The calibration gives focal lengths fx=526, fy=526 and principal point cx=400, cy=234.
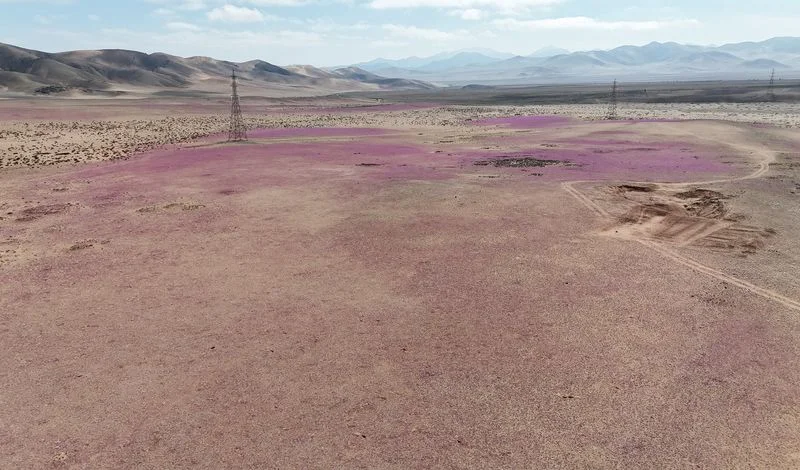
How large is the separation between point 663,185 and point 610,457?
17.4 metres

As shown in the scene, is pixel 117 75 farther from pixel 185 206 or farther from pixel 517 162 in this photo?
pixel 185 206

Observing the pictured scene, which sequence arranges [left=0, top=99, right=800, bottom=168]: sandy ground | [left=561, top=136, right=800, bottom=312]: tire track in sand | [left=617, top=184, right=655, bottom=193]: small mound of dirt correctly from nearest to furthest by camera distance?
[left=561, top=136, right=800, bottom=312]: tire track in sand, [left=617, top=184, right=655, bottom=193]: small mound of dirt, [left=0, top=99, right=800, bottom=168]: sandy ground

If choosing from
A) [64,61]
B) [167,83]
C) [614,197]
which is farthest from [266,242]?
[64,61]

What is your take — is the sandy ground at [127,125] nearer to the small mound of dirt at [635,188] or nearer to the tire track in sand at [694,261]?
the tire track in sand at [694,261]

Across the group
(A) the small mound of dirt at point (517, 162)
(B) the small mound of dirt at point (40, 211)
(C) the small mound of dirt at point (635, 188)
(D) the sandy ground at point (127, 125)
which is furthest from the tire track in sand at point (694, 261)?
(D) the sandy ground at point (127, 125)

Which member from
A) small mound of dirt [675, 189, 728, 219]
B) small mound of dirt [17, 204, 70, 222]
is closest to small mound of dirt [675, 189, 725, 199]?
small mound of dirt [675, 189, 728, 219]

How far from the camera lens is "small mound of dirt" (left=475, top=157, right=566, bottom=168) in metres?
26.7

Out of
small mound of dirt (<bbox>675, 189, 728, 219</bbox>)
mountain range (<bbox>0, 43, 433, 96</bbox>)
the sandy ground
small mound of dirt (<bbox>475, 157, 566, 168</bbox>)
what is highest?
mountain range (<bbox>0, 43, 433, 96</bbox>)

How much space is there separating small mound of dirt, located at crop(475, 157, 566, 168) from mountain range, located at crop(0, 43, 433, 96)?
105868mm

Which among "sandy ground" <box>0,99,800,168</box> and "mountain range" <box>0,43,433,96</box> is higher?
"mountain range" <box>0,43,433,96</box>

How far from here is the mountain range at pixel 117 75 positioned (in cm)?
11462

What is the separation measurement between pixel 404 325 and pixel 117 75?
16058 cm

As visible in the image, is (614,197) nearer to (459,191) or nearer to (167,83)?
(459,191)

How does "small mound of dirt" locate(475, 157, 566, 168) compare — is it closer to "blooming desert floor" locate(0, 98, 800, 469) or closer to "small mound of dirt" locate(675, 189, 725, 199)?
"blooming desert floor" locate(0, 98, 800, 469)
